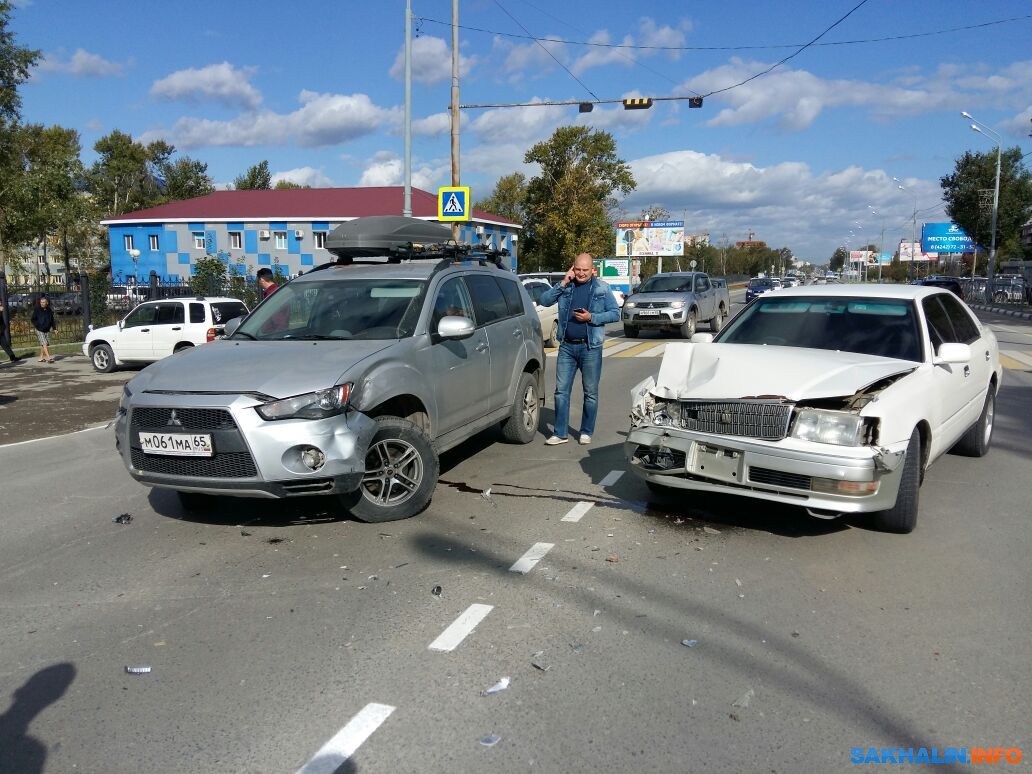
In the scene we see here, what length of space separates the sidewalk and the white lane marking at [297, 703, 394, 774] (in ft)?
27.0

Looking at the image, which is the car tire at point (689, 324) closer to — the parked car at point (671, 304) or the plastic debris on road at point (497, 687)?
the parked car at point (671, 304)

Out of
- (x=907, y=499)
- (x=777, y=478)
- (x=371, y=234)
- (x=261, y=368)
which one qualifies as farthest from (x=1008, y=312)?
(x=261, y=368)

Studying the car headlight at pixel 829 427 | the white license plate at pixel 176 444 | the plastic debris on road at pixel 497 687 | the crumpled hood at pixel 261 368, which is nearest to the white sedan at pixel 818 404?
the car headlight at pixel 829 427

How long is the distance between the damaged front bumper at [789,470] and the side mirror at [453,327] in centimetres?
174

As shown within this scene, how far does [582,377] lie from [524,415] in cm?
71

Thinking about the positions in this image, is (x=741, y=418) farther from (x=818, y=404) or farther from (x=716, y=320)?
(x=716, y=320)

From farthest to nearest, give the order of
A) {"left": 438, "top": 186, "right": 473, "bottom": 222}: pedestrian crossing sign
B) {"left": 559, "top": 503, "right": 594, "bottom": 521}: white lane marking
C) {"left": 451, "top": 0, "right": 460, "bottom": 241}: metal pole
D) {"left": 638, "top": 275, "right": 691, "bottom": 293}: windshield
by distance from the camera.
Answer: {"left": 638, "top": 275, "right": 691, "bottom": 293}: windshield
{"left": 451, "top": 0, "right": 460, "bottom": 241}: metal pole
{"left": 438, "top": 186, "right": 473, "bottom": 222}: pedestrian crossing sign
{"left": 559, "top": 503, "right": 594, "bottom": 521}: white lane marking

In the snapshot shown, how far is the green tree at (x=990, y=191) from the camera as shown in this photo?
49.8 metres

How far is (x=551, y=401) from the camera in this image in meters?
11.5

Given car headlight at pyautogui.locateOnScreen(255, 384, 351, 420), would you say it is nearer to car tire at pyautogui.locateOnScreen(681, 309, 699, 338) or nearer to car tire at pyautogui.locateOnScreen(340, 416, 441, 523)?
car tire at pyautogui.locateOnScreen(340, 416, 441, 523)

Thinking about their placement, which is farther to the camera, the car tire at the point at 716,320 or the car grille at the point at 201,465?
the car tire at the point at 716,320

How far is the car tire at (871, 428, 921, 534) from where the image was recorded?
5.07 meters

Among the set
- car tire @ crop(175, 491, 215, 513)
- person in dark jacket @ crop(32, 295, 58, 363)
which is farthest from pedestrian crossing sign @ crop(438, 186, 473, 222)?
car tire @ crop(175, 491, 215, 513)

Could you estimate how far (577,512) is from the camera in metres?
5.91
